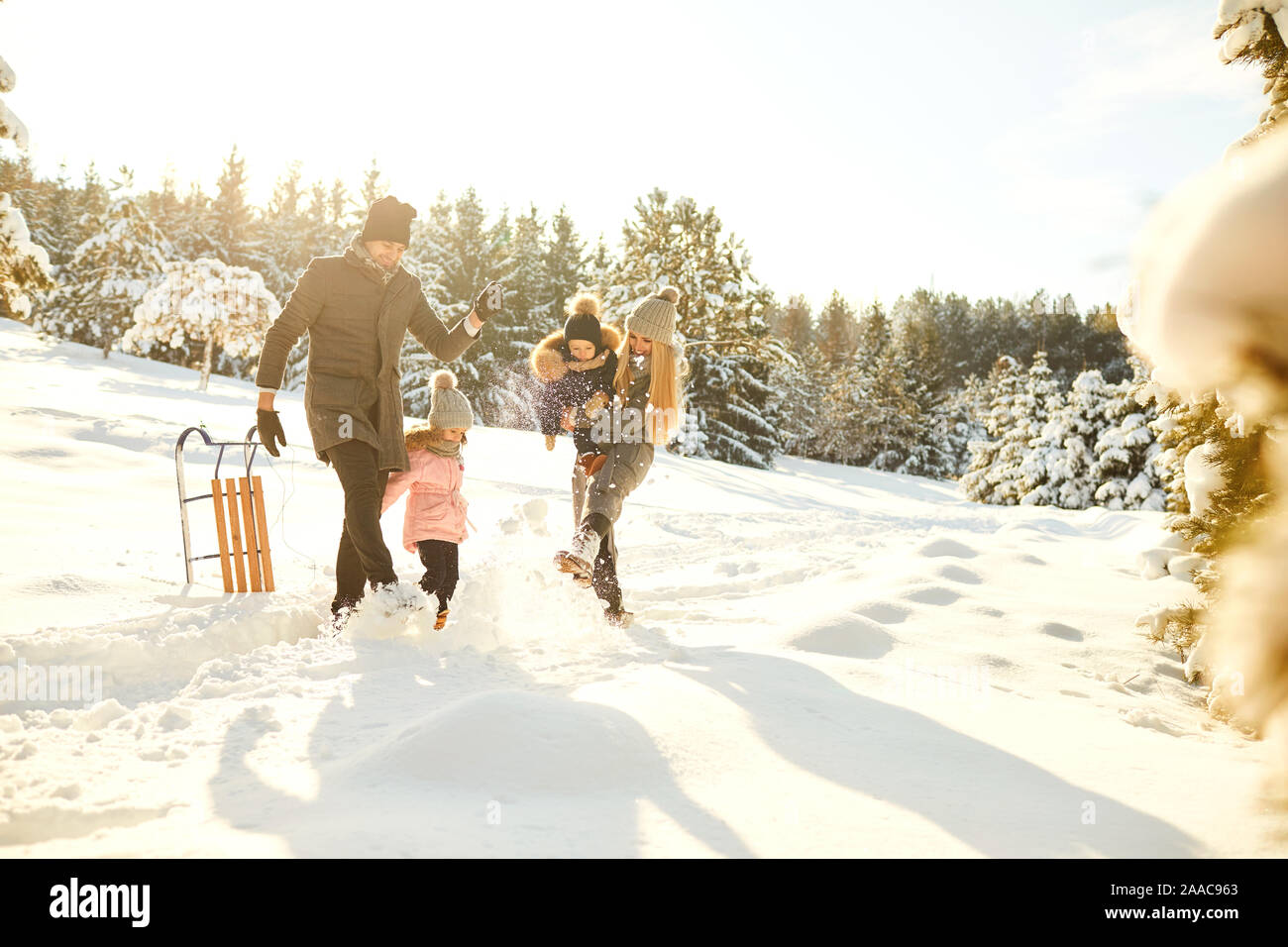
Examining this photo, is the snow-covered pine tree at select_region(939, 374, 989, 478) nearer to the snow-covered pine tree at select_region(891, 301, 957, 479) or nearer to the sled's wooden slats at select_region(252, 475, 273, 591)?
the snow-covered pine tree at select_region(891, 301, 957, 479)

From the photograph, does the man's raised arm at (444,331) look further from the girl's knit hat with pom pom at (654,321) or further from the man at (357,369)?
the girl's knit hat with pom pom at (654,321)

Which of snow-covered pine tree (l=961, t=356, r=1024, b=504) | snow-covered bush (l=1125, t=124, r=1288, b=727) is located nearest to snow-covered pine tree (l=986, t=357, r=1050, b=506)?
snow-covered pine tree (l=961, t=356, r=1024, b=504)

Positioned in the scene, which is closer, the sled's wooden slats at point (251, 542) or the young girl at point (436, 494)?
the young girl at point (436, 494)

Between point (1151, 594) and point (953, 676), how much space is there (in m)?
2.89

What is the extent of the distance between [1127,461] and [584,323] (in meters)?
19.1

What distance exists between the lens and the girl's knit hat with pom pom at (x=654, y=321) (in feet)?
15.1

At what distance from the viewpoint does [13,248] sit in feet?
28.5

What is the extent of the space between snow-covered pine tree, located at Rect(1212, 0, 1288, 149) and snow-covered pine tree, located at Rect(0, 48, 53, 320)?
9.80m

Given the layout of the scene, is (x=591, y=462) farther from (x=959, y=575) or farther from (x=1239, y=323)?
(x=1239, y=323)

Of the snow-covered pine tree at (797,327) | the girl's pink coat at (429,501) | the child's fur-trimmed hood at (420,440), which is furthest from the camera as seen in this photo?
the snow-covered pine tree at (797,327)

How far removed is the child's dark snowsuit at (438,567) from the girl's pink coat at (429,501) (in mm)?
40

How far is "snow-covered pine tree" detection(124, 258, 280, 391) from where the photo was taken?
2322 cm

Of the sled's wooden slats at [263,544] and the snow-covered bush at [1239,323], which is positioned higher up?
the snow-covered bush at [1239,323]

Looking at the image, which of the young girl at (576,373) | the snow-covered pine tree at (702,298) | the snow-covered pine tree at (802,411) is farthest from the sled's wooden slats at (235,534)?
the snow-covered pine tree at (802,411)
